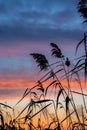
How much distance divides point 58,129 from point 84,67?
1.42 m

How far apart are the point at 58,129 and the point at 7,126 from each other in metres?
1.64

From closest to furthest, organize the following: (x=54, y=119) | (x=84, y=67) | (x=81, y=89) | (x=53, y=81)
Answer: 1. (x=84, y=67)
2. (x=81, y=89)
3. (x=53, y=81)
4. (x=54, y=119)

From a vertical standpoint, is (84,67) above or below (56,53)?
below

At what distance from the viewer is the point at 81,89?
5707 mm

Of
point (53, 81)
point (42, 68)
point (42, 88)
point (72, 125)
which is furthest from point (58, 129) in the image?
point (42, 88)

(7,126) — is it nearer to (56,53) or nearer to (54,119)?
(54,119)

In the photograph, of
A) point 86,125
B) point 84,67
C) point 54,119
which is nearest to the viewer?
point 84,67

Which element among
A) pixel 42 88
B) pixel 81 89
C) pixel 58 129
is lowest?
pixel 58 129

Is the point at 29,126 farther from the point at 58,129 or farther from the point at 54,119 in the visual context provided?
the point at 58,129

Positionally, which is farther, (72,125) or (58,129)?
(72,125)

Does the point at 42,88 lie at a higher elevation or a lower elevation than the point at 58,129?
higher

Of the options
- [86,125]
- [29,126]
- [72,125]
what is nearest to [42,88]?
[29,126]

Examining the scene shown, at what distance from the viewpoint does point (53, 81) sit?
6254 millimetres

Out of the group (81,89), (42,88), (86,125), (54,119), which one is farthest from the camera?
(42,88)
